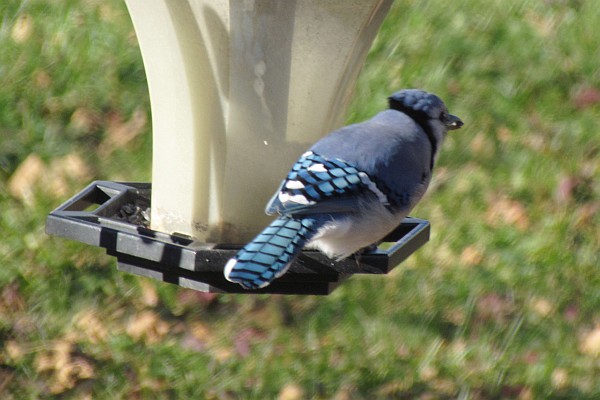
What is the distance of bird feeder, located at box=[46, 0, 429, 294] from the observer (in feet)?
7.16

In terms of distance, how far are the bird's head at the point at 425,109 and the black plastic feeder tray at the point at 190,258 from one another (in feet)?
0.82

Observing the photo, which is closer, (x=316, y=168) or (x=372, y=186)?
(x=316, y=168)

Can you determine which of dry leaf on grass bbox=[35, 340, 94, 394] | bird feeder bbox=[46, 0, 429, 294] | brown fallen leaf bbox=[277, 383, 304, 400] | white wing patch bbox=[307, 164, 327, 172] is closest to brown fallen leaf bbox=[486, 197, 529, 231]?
brown fallen leaf bbox=[277, 383, 304, 400]

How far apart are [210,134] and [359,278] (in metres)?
1.60

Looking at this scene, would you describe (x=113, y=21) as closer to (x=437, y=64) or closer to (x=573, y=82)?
(x=437, y=64)

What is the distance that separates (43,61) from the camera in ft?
14.6

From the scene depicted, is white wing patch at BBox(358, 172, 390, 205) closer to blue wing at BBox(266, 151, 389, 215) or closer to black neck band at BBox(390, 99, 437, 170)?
blue wing at BBox(266, 151, 389, 215)

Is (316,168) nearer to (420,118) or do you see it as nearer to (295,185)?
(295,185)

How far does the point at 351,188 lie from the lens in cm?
216

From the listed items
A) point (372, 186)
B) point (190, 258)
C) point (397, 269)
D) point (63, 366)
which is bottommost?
point (63, 366)

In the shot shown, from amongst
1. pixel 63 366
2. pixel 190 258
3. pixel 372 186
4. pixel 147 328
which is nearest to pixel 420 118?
pixel 372 186

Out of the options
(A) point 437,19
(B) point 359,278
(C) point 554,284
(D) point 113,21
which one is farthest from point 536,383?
(D) point 113,21

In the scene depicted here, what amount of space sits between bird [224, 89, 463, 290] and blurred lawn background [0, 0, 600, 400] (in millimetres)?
1302

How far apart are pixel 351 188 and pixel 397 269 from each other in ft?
5.69
